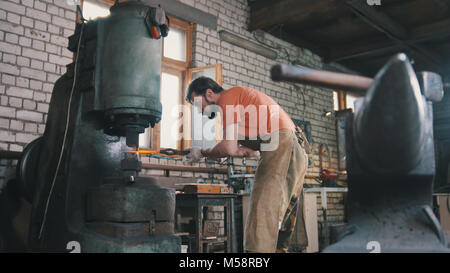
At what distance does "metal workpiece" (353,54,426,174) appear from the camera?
607 millimetres

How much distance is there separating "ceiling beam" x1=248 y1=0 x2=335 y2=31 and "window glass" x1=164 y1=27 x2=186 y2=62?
121 centimetres

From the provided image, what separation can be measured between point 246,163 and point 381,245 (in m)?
4.97

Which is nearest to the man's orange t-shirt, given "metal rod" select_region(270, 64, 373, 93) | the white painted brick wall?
the white painted brick wall

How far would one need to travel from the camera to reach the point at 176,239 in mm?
1734

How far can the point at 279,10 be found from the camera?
5.64 m

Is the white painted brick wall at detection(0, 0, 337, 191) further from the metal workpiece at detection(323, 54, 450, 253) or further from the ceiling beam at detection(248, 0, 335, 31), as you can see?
the metal workpiece at detection(323, 54, 450, 253)

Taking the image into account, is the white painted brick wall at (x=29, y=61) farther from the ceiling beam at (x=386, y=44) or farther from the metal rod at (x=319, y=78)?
the ceiling beam at (x=386, y=44)

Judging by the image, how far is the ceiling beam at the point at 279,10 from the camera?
209 inches

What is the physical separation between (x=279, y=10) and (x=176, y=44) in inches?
59.9

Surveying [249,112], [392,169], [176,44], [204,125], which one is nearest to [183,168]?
[204,125]

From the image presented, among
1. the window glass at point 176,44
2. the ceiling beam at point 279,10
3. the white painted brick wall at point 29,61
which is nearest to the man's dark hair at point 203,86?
the white painted brick wall at point 29,61

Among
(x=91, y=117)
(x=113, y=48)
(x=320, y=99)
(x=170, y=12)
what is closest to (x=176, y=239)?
(x=91, y=117)

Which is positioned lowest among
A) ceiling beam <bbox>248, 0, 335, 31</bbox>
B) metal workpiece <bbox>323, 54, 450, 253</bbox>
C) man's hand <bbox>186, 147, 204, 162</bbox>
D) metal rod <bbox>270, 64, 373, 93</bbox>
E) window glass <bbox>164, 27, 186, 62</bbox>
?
metal workpiece <bbox>323, 54, 450, 253</bbox>

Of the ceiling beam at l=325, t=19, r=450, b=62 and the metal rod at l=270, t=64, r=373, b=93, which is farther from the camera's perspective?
the ceiling beam at l=325, t=19, r=450, b=62
